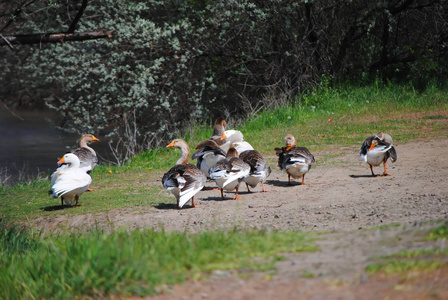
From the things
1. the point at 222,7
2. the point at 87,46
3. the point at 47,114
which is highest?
the point at 222,7

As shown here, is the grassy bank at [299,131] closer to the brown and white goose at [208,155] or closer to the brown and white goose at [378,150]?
the brown and white goose at [208,155]

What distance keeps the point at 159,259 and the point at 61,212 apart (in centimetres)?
549

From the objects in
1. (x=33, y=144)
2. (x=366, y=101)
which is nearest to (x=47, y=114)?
(x=33, y=144)

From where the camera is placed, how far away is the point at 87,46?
18.7m

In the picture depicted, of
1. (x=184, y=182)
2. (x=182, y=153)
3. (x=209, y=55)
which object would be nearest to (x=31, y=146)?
(x=209, y=55)

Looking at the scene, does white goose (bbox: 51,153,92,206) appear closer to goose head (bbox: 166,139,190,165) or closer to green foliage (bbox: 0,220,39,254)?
green foliage (bbox: 0,220,39,254)

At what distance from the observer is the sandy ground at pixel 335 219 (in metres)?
4.34

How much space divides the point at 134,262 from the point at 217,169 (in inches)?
187

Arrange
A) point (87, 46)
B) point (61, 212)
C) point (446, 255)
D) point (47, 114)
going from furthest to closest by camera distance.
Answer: point (47, 114) < point (87, 46) < point (61, 212) < point (446, 255)

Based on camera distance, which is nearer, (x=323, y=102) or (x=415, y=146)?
(x=415, y=146)

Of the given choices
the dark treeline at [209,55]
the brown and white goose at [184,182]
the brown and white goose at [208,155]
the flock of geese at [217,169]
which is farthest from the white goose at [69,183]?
the dark treeline at [209,55]

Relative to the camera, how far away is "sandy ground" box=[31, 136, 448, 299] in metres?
4.34

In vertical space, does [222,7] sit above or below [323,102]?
above

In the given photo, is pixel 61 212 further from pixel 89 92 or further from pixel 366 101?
pixel 366 101
